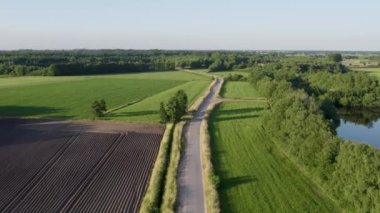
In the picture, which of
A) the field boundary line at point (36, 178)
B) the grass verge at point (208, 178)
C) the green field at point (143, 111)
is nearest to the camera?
the grass verge at point (208, 178)

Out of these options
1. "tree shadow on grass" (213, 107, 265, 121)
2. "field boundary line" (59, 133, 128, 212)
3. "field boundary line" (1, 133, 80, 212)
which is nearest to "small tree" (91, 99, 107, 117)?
"field boundary line" (1, 133, 80, 212)

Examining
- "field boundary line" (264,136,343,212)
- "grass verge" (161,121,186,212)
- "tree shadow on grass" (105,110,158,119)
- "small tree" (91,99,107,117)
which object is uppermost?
"small tree" (91,99,107,117)

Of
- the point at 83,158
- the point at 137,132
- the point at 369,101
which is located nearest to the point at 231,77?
the point at 369,101

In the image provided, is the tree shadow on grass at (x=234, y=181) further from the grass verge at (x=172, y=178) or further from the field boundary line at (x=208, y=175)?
the grass verge at (x=172, y=178)

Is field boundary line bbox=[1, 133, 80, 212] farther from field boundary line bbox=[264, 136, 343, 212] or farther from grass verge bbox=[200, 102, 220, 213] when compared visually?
field boundary line bbox=[264, 136, 343, 212]

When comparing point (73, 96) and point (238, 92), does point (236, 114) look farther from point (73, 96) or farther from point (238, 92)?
point (73, 96)

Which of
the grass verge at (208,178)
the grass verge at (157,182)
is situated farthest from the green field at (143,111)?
the grass verge at (208,178)
